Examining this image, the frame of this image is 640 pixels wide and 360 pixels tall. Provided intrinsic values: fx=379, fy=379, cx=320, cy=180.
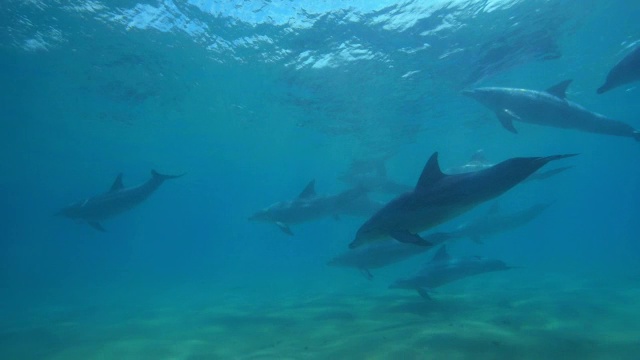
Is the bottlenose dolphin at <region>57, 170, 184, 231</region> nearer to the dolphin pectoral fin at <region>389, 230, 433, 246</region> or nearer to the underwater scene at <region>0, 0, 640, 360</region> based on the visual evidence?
the underwater scene at <region>0, 0, 640, 360</region>

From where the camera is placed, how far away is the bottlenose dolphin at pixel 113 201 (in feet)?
40.8

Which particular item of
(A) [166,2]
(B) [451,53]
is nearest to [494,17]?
(B) [451,53]

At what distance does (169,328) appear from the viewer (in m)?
11.3

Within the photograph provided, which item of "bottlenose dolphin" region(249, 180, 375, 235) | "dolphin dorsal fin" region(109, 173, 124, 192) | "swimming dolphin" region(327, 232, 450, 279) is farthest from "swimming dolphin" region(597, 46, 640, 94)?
"dolphin dorsal fin" region(109, 173, 124, 192)

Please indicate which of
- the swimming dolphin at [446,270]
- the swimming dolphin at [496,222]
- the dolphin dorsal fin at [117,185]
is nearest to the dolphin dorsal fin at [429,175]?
the swimming dolphin at [446,270]

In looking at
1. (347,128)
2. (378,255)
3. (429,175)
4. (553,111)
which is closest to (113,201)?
(378,255)

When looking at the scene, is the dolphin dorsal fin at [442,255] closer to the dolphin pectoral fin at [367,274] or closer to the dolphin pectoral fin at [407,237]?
the dolphin pectoral fin at [367,274]

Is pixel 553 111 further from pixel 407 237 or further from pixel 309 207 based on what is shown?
pixel 309 207

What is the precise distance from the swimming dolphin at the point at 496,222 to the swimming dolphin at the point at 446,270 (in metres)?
6.77

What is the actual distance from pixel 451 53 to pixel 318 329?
16.4 meters

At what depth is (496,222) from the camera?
1834 centimetres

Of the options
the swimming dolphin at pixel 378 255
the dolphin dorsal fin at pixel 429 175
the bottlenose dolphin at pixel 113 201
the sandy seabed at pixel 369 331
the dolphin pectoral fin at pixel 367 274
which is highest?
the bottlenose dolphin at pixel 113 201

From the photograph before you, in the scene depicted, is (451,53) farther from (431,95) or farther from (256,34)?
(256,34)

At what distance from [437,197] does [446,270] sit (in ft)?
21.8
